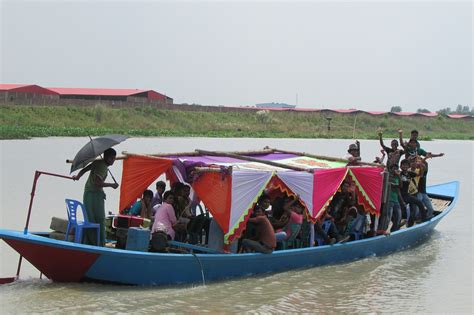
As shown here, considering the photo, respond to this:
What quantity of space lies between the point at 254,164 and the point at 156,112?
126 feet

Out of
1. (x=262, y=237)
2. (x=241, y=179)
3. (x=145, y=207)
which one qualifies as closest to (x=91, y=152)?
(x=241, y=179)

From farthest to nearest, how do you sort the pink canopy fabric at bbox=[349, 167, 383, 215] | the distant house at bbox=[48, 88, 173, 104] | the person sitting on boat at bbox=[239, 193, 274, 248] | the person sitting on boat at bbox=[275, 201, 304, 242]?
1. the distant house at bbox=[48, 88, 173, 104]
2. the pink canopy fabric at bbox=[349, 167, 383, 215]
3. the person sitting on boat at bbox=[275, 201, 304, 242]
4. the person sitting on boat at bbox=[239, 193, 274, 248]

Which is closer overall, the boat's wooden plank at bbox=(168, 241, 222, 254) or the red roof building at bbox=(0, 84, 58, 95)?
the boat's wooden plank at bbox=(168, 241, 222, 254)

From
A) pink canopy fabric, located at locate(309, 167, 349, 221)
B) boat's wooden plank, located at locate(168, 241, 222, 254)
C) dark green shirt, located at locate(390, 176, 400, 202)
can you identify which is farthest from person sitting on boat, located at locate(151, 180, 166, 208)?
dark green shirt, located at locate(390, 176, 400, 202)

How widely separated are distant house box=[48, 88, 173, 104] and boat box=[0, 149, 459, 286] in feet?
142

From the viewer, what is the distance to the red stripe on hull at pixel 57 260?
779 centimetres

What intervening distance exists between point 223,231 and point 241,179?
711 millimetres

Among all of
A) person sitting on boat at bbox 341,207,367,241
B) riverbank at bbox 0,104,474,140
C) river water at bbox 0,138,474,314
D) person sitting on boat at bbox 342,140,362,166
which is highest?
riverbank at bbox 0,104,474,140

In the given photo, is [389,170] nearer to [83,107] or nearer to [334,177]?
[334,177]

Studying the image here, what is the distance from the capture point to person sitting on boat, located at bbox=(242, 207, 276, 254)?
29.5 ft

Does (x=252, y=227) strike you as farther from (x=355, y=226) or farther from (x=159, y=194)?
(x=355, y=226)

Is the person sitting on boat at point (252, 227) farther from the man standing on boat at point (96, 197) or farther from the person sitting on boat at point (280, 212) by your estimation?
the man standing on boat at point (96, 197)

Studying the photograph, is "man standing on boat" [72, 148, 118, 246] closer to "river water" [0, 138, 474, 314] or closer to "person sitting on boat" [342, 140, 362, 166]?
"river water" [0, 138, 474, 314]

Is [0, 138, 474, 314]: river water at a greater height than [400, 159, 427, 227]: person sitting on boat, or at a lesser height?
lesser
